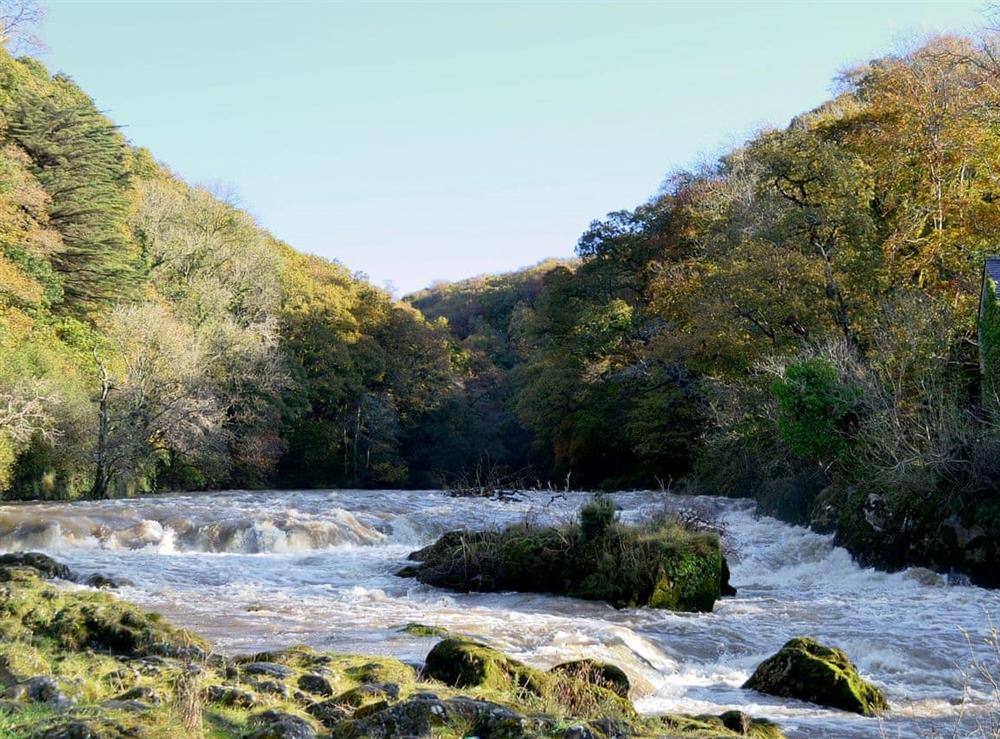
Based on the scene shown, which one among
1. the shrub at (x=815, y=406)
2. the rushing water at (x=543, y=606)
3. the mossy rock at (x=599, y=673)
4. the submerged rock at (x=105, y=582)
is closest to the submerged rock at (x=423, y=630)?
the rushing water at (x=543, y=606)

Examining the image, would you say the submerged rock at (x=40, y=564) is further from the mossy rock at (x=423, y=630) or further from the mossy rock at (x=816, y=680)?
the mossy rock at (x=816, y=680)

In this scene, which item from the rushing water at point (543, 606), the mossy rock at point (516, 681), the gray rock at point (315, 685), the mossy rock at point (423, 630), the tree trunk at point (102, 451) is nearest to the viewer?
the mossy rock at point (516, 681)

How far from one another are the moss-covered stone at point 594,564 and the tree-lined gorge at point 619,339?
4.93 m

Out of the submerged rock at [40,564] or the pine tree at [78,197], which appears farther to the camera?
the pine tree at [78,197]

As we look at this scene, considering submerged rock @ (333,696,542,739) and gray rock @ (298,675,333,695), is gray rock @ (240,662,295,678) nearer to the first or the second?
gray rock @ (298,675,333,695)

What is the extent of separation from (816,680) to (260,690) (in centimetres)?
546

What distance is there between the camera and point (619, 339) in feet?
142

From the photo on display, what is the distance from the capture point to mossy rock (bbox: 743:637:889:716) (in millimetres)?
8859

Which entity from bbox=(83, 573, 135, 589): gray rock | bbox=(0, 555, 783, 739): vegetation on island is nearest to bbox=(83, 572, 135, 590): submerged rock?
bbox=(83, 573, 135, 589): gray rock

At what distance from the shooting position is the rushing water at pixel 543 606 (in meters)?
9.84

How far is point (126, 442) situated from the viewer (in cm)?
3156

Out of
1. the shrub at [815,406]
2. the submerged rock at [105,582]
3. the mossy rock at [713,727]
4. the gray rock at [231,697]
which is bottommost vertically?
the submerged rock at [105,582]

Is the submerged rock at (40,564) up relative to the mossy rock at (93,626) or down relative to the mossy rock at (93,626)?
down

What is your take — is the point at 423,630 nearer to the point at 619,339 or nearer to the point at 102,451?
the point at 102,451
